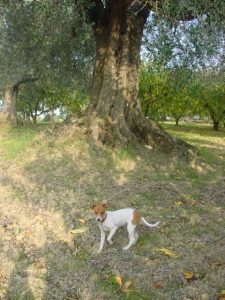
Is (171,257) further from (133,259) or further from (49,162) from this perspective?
(49,162)

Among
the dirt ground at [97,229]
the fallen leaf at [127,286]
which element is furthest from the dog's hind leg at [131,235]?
the fallen leaf at [127,286]

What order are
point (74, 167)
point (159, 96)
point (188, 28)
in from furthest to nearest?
1. point (159, 96)
2. point (74, 167)
3. point (188, 28)

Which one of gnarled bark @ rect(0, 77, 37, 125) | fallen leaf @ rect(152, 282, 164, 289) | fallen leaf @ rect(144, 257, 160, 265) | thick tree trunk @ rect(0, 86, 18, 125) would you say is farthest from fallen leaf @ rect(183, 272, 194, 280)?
thick tree trunk @ rect(0, 86, 18, 125)

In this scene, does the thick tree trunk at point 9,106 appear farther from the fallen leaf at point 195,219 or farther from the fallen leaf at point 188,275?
the fallen leaf at point 188,275

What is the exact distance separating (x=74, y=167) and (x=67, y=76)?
13.0 metres

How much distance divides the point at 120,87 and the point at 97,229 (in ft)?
25.8

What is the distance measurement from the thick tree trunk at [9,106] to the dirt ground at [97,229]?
A: 53.4 feet

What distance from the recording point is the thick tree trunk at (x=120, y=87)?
14.5 m

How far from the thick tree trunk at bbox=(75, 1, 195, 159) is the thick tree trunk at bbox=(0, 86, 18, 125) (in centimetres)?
1593

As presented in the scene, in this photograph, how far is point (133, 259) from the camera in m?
6.85

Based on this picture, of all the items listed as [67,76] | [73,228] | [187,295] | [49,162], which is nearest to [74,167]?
[49,162]

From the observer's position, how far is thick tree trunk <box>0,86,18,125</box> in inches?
1172

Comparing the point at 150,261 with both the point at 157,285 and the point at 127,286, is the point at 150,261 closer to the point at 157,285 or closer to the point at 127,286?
the point at 157,285

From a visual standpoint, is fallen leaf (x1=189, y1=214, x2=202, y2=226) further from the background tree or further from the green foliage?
the green foliage
